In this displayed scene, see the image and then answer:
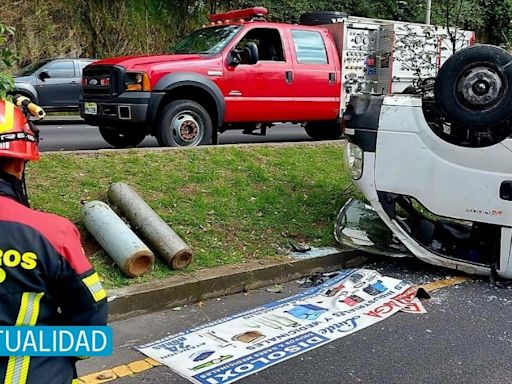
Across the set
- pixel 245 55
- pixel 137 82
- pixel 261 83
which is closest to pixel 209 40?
pixel 245 55

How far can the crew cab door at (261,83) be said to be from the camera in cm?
925

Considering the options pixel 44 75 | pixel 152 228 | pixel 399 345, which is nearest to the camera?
pixel 399 345

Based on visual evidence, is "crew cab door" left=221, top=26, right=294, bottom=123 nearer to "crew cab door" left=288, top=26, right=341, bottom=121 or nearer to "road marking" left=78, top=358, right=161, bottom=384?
"crew cab door" left=288, top=26, right=341, bottom=121

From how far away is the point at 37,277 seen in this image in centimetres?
171

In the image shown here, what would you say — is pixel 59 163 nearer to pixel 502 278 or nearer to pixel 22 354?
pixel 502 278

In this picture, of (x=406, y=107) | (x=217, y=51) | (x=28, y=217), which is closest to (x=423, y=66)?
(x=217, y=51)

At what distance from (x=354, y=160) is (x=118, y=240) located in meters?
2.13

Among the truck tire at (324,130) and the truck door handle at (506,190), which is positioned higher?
the truck door handle at (506,190)

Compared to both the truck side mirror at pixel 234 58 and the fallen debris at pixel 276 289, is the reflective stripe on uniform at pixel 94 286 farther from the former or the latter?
the truck side mirror at pixel 234 58

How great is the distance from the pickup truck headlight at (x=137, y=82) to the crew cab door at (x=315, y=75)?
101 inches

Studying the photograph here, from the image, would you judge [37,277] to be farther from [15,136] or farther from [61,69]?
[61,69]

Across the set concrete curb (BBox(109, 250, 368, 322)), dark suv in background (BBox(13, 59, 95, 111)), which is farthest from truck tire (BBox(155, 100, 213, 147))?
dark suv in background (BBox(13, 59, 95, 111))

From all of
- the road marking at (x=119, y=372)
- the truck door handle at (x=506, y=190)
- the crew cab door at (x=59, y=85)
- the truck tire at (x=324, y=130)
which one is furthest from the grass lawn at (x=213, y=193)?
the crew cab door at (x=59, y=85)

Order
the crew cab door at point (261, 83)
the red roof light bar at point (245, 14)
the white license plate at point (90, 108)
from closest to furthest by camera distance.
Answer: the white license plate at point (90, 108) < the crew cab door at point (261, 83) < the red roof light bar at point (245, 14)
